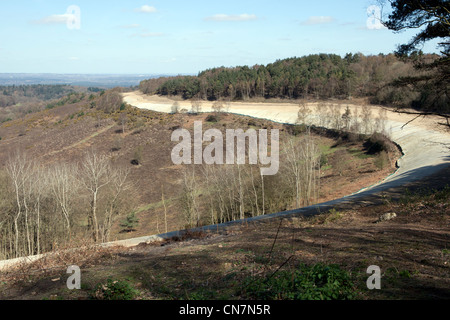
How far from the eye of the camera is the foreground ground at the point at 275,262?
6.16 m

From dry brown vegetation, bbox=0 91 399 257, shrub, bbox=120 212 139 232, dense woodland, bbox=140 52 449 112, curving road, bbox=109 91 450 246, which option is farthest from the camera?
dense woodland, bbox=140 52 449 112

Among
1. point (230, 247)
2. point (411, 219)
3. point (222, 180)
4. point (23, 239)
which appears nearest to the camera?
point (230, 247)

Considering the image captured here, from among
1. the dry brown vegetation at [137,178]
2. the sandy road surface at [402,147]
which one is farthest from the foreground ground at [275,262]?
the dry brown vegetation at [137,178]

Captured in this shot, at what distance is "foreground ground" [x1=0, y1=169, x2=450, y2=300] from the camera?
616 cm

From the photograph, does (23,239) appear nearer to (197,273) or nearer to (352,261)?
(197,273)

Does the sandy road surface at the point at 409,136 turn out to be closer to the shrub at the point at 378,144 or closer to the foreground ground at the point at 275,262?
the shrub at the point at 378,144

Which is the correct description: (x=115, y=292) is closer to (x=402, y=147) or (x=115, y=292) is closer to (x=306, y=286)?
(x=306, y=286)

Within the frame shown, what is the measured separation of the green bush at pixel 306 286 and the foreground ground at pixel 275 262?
146mm

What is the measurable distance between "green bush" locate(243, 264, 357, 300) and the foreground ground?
5.8 inches

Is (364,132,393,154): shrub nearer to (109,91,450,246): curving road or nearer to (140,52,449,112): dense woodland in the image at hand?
(109,91,450,246): curving road

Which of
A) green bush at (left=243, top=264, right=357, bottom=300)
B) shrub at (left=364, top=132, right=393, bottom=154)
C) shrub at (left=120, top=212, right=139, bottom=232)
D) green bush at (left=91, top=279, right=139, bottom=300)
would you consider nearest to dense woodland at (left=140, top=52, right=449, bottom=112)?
shrub at (left=364, top=132, right=393, bottom=154)

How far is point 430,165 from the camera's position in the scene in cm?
2314

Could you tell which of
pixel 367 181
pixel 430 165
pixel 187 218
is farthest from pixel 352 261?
pixel 187 218

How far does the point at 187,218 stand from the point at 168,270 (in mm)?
23002
